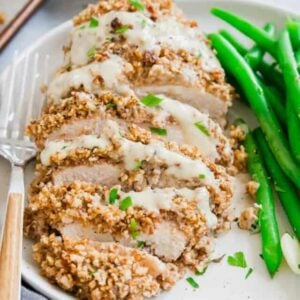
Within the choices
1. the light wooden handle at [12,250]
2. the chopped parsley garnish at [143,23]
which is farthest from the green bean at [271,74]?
the light wooden handle at [12,250]

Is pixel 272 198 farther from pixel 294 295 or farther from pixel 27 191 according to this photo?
pixel 27 191

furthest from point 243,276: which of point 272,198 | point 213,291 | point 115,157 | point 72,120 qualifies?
point 72,120

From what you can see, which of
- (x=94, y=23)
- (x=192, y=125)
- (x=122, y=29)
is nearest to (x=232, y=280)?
(x=192, y=125)

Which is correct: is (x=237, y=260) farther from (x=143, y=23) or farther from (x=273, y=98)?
(x=143, y=23)

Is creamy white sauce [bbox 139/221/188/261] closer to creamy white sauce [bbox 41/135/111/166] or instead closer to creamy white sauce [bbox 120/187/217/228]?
creamy white sauce [bbox 120/187/217/228]

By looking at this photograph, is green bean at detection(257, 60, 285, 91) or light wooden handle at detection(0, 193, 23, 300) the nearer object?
light wooden handle at detection(0, 193, 23, 300)

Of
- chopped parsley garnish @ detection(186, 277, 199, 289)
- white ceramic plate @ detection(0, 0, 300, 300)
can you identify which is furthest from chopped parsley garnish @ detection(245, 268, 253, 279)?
chopped parsley garnish @ detection(186, 277, 199, 289)
